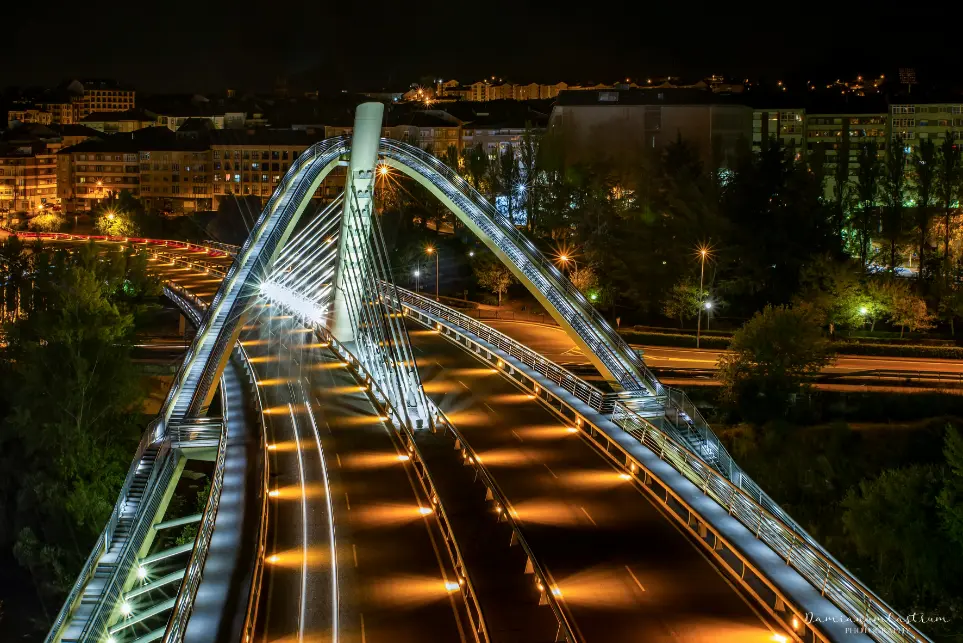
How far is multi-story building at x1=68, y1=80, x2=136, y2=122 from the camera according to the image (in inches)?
5965

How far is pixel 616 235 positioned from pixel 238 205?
133 feet

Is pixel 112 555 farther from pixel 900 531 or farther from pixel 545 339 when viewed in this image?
pixel 545 339

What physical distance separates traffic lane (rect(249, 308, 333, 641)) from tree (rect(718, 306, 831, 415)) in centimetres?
1475

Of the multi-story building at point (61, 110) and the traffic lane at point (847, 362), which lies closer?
the traffic lane at point (847, 362)

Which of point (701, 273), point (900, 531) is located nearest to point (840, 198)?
point (701, 273)

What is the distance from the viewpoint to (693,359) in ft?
138

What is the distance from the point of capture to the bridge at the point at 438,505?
15.4 m

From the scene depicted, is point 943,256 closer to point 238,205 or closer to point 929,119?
point 929,119

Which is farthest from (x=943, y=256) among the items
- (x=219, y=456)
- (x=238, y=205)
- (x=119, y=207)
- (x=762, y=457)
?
(x=119, y=207)

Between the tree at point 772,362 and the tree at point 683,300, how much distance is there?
31.5ft

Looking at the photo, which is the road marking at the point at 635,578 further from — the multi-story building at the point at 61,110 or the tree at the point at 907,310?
the multi-story building at the point at 61,110

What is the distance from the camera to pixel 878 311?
148ft

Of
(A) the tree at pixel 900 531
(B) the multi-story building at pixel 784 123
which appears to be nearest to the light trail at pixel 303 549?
(A) the tree at pixel 900 531

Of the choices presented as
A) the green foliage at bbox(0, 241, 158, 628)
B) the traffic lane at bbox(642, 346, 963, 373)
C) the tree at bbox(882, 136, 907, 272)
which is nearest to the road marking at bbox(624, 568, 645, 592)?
the green foliage at bbox(0, 241, 158, 628)
